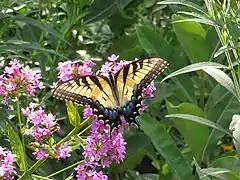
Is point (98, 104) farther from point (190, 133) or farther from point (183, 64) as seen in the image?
point (183, 64)

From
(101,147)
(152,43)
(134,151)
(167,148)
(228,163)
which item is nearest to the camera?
(101,147)

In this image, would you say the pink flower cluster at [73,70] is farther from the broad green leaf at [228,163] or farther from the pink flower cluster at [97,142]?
the broad green leaf at [228,163]

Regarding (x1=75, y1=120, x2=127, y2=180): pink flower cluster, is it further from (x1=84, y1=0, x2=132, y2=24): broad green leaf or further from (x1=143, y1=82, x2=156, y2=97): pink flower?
(x1=84, y1=0, x2=132, y2=24): broad green leaf

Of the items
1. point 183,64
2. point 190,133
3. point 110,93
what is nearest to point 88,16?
point 183,64

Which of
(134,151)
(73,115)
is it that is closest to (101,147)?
(73,115)

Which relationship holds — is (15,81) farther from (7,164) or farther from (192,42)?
(192,42)

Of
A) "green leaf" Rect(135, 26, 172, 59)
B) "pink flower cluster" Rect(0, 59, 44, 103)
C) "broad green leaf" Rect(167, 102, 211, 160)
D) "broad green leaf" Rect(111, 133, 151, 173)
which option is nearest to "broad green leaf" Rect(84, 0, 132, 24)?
"green leaf" Rect(135, 26, 172, 59)

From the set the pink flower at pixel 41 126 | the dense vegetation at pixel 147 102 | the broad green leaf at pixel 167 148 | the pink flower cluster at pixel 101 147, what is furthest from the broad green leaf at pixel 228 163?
the pink flower at pixel 41 126
